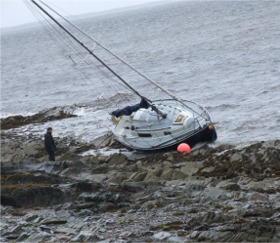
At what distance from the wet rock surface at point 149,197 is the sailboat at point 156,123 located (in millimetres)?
654

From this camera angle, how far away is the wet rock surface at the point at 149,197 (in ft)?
49.4

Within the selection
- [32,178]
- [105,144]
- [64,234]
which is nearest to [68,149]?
[105,144]

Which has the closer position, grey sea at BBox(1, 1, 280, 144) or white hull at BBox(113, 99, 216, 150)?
white hull at BBox(113, 99, 216, 150)

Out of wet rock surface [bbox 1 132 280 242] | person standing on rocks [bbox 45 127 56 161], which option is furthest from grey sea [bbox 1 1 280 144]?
person standing on rocks [bbox 45 127 56 161]

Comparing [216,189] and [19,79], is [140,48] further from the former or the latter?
[216,189]

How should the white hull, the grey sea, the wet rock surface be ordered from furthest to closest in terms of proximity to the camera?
the grey sea, the white hull, the wet rock surface

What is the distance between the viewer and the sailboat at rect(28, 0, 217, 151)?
27.1m

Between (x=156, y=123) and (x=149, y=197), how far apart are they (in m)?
10.0

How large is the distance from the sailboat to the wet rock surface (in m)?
0.65

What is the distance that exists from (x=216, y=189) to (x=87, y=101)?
95.4 feet

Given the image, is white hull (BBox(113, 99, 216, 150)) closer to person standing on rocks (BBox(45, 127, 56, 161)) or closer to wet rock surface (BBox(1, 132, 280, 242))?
wet rock surface (BBox(1, 132, 280, 242))

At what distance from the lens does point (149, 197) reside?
18.3 m

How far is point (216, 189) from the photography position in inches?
720

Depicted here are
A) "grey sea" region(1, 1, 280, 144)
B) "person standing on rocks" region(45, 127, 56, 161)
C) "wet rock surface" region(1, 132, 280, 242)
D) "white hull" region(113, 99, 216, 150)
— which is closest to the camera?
"wet rock surface" region(1, 132, 280, 242)
